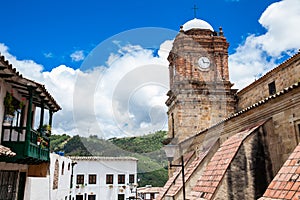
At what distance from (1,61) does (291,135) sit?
8.26m

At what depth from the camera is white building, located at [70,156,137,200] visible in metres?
32.2

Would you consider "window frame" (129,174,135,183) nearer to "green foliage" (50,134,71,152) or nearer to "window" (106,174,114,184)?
Result: "window" (106,174,114,184)

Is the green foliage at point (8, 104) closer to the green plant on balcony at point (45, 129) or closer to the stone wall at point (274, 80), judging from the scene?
the green plant on balcony at point (45, 129)

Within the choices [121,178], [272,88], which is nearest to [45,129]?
[272,88]

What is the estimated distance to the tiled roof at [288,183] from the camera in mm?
5273

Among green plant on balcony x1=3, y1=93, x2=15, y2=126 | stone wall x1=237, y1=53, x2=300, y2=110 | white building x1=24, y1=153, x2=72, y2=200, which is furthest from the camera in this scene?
stone wall x1=237, y1=53, x2=300, y2=110

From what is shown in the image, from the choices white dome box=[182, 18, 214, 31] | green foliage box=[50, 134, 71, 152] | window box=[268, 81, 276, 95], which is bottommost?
window box=[268, 81, 276, 95]

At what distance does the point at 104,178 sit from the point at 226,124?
76.9ft

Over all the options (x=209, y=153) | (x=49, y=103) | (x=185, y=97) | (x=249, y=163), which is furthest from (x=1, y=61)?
(x=185, y=97)

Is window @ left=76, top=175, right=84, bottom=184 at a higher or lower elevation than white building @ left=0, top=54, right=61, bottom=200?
lower

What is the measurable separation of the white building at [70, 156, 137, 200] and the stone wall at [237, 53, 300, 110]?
17696 mm

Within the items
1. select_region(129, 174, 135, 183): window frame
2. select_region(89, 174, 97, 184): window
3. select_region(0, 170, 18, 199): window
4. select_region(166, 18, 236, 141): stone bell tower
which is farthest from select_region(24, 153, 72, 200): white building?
select_region(129, 174, 135, 183): window frame

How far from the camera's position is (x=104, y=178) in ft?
108

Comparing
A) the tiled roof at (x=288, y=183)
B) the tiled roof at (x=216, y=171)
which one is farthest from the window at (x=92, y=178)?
the tiled roof at (x=288, y=183)
